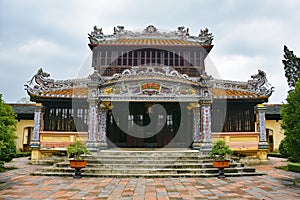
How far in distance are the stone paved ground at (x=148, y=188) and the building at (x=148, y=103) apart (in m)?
3.12

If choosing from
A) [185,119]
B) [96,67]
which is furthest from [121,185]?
[96,67]

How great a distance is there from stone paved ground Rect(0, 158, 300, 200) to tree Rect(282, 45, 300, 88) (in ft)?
33.7

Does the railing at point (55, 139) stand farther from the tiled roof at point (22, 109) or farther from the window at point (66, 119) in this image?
the tiled roof at point (22, 109)

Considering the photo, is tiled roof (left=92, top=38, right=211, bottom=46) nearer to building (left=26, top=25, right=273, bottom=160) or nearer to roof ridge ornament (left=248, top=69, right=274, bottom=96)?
building (left=26, top=25, right=273, bottom=160)

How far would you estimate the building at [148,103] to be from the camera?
12883 millimetres

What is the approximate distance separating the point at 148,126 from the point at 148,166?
4666mm

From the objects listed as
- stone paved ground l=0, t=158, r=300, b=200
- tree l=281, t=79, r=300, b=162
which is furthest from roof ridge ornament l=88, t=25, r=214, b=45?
stone paved ground l=0, t=158, r=300, b=200

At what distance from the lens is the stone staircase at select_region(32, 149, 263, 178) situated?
10383 mm

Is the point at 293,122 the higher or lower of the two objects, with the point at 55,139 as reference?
higher

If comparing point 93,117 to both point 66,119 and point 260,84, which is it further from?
point 260,84

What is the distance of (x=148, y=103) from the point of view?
1523cm

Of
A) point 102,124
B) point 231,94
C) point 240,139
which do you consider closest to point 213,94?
point 231,94

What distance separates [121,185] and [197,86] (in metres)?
6.41

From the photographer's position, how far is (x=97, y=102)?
1284 cm
